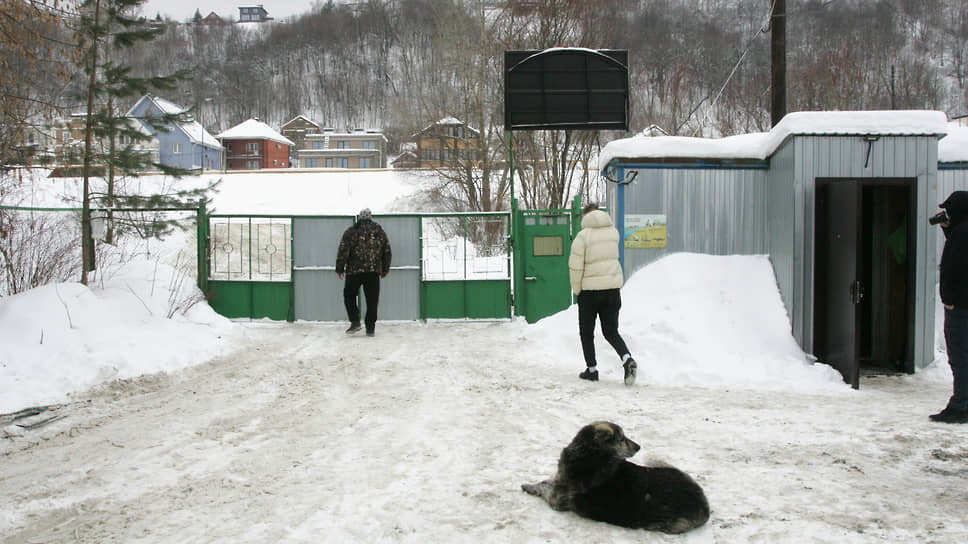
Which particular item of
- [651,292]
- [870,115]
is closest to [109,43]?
[651,292]

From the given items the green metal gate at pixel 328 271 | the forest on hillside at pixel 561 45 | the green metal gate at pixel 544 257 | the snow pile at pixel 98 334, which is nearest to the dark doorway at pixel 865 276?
the green metal gate at pixel 544 257

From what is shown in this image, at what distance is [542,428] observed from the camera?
5.38 metres

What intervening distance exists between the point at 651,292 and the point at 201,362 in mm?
5663

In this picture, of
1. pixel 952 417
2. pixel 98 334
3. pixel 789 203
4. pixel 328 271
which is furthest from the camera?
pixel 328 271

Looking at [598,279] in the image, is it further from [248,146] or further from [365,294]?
[248,146]

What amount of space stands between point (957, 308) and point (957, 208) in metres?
0.84

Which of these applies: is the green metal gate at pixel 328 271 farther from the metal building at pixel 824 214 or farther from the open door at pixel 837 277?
the open door at pixel 837 277

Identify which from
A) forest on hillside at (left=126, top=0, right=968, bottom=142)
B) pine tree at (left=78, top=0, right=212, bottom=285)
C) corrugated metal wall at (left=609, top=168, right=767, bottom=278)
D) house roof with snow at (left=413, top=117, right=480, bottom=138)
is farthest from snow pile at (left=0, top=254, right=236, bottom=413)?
house roof with snow at (left=413, top=117, right=480, bottom=138)

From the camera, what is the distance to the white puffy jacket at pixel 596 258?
7.04 meters

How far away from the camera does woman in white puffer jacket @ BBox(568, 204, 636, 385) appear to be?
7043mm

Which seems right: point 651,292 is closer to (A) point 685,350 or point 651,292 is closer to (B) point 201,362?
(A) point 685,350

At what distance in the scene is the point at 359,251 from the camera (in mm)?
10391

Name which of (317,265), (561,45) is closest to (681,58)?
(561,45)

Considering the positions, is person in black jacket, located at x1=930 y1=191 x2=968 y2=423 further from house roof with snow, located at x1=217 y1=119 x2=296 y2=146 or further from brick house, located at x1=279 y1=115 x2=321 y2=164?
brick house, located at x1=279 y1=115 x2=321 y2=164
